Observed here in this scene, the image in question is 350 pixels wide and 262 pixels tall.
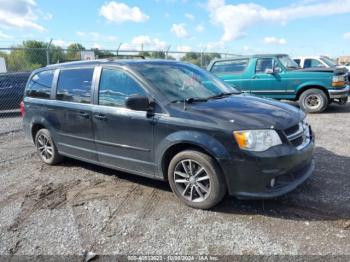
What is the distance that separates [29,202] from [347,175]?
14.6 feet

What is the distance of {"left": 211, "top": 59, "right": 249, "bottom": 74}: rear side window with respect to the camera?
10648 millimetres

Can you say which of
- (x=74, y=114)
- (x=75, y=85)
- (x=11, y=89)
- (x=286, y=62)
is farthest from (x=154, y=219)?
(x=11, y=89)

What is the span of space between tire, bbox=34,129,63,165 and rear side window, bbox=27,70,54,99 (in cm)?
64

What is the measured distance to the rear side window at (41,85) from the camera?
5508mm

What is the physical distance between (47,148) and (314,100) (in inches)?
311

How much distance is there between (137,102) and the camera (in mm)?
3850

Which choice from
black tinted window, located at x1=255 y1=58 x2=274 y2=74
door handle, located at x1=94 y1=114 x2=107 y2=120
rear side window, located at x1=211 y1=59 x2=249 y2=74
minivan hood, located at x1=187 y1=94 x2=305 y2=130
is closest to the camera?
minivan hood, located at x1=187 y1=94 x2=305 y2=130

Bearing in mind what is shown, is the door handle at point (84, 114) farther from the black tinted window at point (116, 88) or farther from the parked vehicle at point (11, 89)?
the parked vehicle at point (11, 89)

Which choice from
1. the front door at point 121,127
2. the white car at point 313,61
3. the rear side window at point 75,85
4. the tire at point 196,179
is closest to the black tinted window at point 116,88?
the front door at point 121,127

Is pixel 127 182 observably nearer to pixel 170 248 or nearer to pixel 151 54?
pixel 170 248

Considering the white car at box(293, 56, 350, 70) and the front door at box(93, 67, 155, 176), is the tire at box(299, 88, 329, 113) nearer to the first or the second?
the white car at box(293, 56, 350, 70)

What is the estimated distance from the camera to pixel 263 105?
161 inches

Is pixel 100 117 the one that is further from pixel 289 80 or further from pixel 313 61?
pixel 313 61

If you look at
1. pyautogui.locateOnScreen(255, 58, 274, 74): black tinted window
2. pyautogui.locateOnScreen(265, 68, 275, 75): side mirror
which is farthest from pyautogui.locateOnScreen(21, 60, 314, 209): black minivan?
pyautogui.locateOnScreen(255, 58, 274, 74): black tinted window
